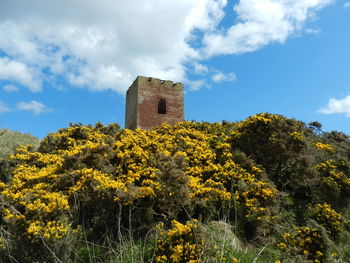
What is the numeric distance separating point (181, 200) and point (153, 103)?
10.4m

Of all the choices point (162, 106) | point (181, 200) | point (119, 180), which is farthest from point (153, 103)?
point (181, 200)

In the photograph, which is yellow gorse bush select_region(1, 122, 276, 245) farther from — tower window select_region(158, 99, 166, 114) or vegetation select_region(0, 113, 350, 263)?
tower window select_region(158, 99, 166, 114)

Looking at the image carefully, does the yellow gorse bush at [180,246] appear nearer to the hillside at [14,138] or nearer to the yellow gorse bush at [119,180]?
the yellow gorse bush at [119,180]

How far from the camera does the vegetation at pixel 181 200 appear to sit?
440cm

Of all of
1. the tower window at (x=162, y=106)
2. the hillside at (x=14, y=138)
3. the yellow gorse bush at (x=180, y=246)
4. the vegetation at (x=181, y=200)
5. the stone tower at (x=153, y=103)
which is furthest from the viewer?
the tower window at (x=162, y=106)

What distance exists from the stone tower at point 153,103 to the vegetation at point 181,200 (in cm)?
593

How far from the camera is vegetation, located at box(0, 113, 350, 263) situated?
4402 mm

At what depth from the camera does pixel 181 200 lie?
5527 millimetres

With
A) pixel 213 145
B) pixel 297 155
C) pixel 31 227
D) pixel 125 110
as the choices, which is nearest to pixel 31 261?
pixel 31 227

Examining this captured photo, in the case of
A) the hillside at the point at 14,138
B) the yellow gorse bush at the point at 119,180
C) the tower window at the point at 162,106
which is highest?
the tower window at the point at 162,106

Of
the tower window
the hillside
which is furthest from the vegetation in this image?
the hillside

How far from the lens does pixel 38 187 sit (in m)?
5.90

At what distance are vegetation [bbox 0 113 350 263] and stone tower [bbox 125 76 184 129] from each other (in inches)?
233

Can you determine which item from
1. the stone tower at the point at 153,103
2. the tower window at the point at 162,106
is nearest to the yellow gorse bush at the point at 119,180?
the stone tower at the point at 153,103
